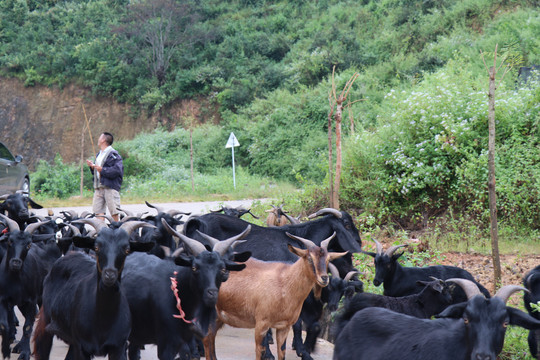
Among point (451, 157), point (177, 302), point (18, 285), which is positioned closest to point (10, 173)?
point (18, 285)

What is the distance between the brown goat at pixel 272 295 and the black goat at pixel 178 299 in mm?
434

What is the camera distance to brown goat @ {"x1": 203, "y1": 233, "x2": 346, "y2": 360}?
6379 millimetres

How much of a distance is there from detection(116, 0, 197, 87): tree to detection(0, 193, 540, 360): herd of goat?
30.6 meters

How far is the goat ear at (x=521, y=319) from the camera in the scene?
14.8ft

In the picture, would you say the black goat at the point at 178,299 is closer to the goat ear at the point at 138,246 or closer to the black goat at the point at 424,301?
the goat ear at the point at 138,246

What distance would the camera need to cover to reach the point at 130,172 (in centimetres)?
3075

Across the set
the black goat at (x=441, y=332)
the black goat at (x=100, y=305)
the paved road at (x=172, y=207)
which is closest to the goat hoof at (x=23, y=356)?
the black goat at (x=100, y=305)

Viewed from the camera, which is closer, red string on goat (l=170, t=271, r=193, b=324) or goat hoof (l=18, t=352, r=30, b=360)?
red string on goat (l=170, t=271, r=193, b=324)

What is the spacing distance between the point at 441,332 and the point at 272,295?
7.06 feet

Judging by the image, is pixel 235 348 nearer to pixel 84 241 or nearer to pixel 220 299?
pixel 220 299

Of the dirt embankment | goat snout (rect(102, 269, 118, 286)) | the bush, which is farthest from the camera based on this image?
the dirt embankment

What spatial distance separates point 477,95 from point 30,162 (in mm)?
30767

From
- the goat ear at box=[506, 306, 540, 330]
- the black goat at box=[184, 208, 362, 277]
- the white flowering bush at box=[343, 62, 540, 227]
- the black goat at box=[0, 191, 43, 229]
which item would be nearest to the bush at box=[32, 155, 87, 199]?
the black goat at box=[0, 191, 43, 229]

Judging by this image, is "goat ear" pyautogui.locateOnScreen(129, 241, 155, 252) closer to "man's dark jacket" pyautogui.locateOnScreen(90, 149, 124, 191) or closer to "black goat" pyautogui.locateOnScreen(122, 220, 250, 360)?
"black goat" pyautogui.locateOnScreen(122, 220, 250, 360)
